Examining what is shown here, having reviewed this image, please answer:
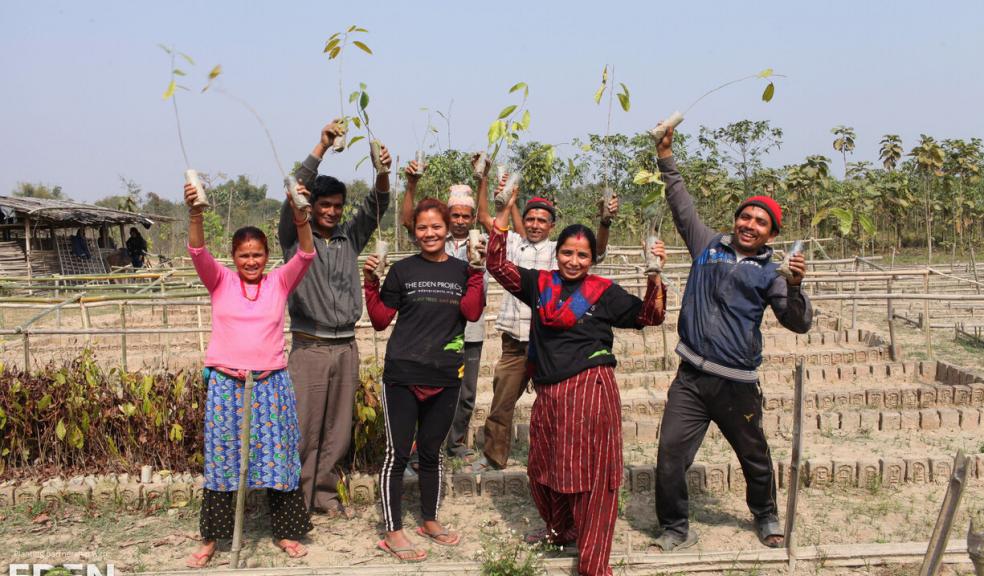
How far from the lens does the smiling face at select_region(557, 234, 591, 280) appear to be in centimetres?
308

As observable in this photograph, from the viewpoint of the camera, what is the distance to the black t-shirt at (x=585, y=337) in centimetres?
307

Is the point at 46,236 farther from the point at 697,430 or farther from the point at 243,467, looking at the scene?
the point at 697,430

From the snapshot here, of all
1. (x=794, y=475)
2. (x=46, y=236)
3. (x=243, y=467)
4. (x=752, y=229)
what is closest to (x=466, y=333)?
(x=243, y=467)

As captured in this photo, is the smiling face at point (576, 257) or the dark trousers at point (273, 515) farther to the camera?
the dark trousers at point (273, 515)

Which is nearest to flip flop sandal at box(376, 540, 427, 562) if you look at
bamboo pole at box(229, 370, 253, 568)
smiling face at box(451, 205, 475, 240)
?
bamboo pole at box(229, 370, 253, 568)

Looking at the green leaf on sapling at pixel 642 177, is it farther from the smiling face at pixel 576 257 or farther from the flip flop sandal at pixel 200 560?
the flip flop sandal at pixel 200 560

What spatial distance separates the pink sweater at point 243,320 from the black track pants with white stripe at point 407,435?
1.79 feet

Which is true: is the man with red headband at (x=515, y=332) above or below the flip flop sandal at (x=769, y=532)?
above

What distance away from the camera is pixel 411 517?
12.7ft

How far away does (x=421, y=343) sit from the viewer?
10.8ft

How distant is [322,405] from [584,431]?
1.35m

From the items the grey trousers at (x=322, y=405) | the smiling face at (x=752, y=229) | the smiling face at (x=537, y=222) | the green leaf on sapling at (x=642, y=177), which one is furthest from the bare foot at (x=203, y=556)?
the smiling face at (x=752, y=229)

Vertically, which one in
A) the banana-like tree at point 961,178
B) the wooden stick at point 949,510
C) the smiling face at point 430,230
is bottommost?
the wooden stick at point 949,510

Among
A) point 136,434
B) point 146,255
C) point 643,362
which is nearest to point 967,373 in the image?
point 643,362
